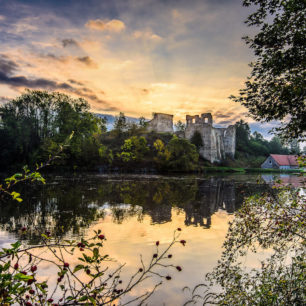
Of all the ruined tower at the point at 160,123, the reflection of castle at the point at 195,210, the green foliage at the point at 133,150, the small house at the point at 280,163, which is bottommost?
the reflection of castle at the point at 195,210

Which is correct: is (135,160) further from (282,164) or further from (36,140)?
(282,164)

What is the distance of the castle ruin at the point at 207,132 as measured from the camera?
63694 millimetres

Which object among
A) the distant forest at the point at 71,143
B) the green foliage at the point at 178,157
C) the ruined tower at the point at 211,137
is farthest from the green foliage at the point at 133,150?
the ruined tower at the point at 211,137

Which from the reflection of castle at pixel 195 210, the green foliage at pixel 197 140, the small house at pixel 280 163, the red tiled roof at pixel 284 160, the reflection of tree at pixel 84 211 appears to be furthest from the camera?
the green foliage at pixel 197 140

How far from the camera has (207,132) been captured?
6431cm

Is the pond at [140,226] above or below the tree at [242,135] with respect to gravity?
below

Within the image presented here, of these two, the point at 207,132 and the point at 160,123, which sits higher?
the point at 160,123

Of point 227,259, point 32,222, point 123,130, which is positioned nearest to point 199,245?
point 227,259

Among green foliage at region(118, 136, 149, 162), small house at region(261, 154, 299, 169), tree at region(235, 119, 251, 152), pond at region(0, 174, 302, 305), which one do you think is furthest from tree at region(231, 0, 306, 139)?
tree at region(235, 119, 251, 152)

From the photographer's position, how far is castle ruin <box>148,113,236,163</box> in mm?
63694

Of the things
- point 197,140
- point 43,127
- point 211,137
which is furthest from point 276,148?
point 43,127

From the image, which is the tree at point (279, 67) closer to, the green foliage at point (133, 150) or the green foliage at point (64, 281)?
the green foliage at point (64, 281)

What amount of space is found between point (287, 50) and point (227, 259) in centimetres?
680

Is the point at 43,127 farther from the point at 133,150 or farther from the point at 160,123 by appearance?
the point at 160,123
